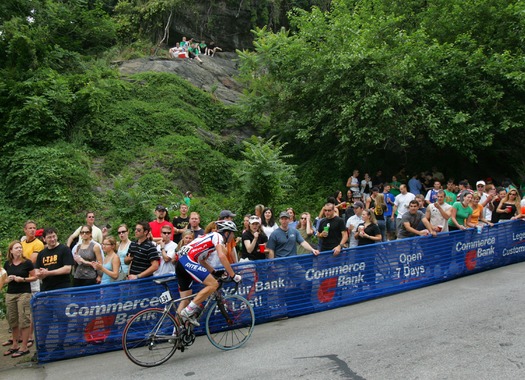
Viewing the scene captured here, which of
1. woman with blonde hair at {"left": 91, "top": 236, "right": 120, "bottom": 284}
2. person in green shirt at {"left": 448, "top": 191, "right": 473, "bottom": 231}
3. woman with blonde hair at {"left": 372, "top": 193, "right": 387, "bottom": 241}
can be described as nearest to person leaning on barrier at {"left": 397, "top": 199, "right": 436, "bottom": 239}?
person in green shirt at {"left": 448, "top": 191, "right": 473, "bottom": 231}

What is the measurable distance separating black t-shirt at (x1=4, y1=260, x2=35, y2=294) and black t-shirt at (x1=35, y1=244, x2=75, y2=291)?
0.15 meters

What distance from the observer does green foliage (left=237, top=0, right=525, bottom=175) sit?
1867 cm

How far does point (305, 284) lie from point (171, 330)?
10.0 feet

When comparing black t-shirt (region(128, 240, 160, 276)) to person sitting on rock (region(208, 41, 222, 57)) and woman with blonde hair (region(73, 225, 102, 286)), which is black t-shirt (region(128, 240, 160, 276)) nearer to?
woman with blonde hair (region(73, 225, 102, 286))

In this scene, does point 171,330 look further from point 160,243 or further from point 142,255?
point 160,243

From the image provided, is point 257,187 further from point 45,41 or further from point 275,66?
point 45,41

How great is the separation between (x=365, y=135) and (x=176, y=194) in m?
7.67

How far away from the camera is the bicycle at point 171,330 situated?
22.1 feet

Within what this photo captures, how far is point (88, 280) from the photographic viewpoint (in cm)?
842

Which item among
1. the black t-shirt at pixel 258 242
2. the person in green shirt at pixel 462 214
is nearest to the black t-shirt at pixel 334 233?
the black t-shirt at pixel 258 242

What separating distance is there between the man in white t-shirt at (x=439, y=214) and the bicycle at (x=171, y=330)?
5.83 meters

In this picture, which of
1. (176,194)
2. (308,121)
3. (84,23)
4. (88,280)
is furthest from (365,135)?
(84,23)

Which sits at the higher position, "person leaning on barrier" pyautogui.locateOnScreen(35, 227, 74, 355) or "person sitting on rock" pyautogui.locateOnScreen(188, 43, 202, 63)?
"person sitting on rock" pyautogui.locateOnScreen(188, 43, 202, 63)

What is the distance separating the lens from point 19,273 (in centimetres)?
772
